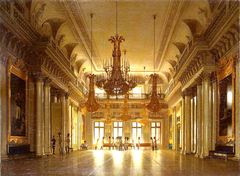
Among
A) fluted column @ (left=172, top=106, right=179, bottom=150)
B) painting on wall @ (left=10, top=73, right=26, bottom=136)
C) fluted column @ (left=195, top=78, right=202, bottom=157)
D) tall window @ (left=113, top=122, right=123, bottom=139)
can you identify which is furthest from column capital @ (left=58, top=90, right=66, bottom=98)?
tall window @ (left=113, top=122, right=123, bottom=139)

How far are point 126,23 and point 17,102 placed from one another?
638cm

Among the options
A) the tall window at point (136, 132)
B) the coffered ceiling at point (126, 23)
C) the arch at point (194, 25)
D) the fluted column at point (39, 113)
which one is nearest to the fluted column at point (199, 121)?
the coffered ceiling at point (126, 23)

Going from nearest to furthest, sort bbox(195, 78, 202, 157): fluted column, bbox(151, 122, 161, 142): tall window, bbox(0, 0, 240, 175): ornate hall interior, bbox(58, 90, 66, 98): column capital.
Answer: bbox(0, 0, 240, 175): ornate hall interior, bbox(195, 78, 202, 157): fluted column, bbox(58, 90, 66, 98): column capital, bbox(151, 122, 161, 142): tall window

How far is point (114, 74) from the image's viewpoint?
8977mm

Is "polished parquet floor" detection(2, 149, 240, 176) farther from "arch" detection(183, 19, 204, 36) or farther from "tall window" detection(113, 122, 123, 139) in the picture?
"tall window" detection(113, 122, 123, 139)

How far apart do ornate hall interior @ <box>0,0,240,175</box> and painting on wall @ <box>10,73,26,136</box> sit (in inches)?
1.3

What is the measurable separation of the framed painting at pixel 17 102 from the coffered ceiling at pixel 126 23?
7.36 ft

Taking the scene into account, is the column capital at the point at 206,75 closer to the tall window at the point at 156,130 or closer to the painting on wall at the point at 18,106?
the painting on wall at the point at 18,106

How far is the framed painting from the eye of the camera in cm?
913

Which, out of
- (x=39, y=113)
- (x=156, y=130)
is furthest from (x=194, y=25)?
(x=156, y=130)

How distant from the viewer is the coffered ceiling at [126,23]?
11258mm

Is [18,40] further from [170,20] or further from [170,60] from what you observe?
[170,60]

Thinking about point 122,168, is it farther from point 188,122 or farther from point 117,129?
point 117,129

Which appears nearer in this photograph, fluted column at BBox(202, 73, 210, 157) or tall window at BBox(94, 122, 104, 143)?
fluted column at BBox(202, 73, 210, 157)
